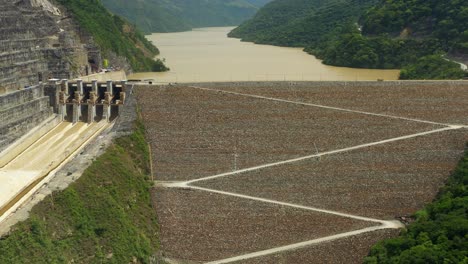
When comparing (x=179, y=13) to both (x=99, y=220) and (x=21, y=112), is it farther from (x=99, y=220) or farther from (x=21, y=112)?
(x=99, y=220)

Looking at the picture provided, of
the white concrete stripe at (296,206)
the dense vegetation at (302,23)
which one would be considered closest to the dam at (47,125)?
the white concrete stripe at (296,206)

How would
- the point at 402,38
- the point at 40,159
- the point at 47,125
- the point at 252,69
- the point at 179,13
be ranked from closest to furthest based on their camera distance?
the point at 40,159 < the point at 47,125 < the point at 252,69 < the point at 402,38 < the point at 179,13

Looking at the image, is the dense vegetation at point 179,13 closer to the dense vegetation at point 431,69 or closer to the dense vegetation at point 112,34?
the dense vegetation at point 112,34

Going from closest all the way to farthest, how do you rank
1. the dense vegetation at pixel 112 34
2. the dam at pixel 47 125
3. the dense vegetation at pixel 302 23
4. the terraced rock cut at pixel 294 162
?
1. the terraced rock cut at pixel 294 162
2. the dam at pixel 47 125
3. the dense vegetation at pixel 112 34
4. the dense vegetation at pixel 302 23

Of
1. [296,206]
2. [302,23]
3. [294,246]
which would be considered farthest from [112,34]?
[294,246]

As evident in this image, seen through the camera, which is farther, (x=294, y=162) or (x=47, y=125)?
(x=47, y=125)

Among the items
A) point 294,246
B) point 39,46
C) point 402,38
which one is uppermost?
point 402,38
